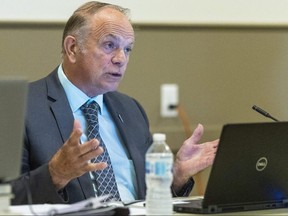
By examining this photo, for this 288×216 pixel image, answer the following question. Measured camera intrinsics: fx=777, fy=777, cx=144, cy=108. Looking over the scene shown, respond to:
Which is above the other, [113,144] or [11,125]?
[11,125]

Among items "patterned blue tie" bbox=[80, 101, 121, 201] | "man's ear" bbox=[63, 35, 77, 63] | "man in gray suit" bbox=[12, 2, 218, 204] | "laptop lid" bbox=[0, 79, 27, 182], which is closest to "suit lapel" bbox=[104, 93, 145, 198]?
"man in gray suit" bbox=[12, 2, 218, 204]

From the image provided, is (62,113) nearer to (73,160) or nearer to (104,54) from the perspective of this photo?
(104,54)

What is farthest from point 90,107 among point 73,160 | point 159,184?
point 159,184

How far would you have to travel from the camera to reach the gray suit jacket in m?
2.63

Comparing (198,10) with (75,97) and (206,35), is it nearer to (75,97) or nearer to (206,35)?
(206,35)

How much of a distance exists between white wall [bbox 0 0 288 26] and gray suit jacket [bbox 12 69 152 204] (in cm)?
67

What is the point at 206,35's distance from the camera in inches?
161

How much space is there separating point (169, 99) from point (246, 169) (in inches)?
63.7

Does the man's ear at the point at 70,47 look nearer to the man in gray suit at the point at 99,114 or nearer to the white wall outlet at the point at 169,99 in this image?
the man in gray suit at the point at 99,114

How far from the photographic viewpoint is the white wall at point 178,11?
365 cm

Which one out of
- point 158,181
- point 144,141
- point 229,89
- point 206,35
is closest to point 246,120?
point 229,89

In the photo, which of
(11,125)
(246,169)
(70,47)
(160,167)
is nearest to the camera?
(11,125)

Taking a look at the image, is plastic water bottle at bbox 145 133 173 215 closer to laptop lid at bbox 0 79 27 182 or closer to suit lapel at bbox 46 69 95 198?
laptop lid at bbox 0 79 27 182

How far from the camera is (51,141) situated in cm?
285
